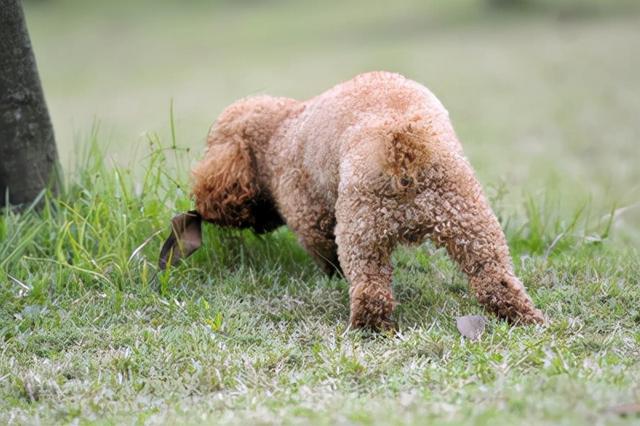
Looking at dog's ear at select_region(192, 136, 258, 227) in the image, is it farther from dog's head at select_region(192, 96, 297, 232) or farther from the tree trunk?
the tree trunk

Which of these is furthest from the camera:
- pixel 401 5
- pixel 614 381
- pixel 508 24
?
pixel 401 5

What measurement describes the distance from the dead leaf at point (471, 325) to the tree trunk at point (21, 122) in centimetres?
237

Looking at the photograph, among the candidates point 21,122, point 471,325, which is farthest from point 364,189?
point 21,122

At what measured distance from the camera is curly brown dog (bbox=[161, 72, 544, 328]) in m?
3.26

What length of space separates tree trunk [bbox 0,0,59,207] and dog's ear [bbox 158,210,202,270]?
900 mm

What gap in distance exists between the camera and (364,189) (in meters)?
3.32

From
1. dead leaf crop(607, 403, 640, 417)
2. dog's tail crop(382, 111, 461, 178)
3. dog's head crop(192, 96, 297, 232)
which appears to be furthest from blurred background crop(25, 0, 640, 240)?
dead leaf crop(607, 403, 640, 417)

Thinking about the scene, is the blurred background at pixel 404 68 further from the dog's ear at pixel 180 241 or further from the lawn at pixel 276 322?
the dog's ear at pixel 180 241

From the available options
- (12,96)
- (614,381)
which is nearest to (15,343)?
(12,96)

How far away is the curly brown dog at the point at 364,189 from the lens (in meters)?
3.26

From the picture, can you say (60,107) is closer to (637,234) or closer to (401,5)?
(637,234)

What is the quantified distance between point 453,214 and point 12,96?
242 centimetres

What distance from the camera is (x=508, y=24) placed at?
16.7 meters

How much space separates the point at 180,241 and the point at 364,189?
111cm
